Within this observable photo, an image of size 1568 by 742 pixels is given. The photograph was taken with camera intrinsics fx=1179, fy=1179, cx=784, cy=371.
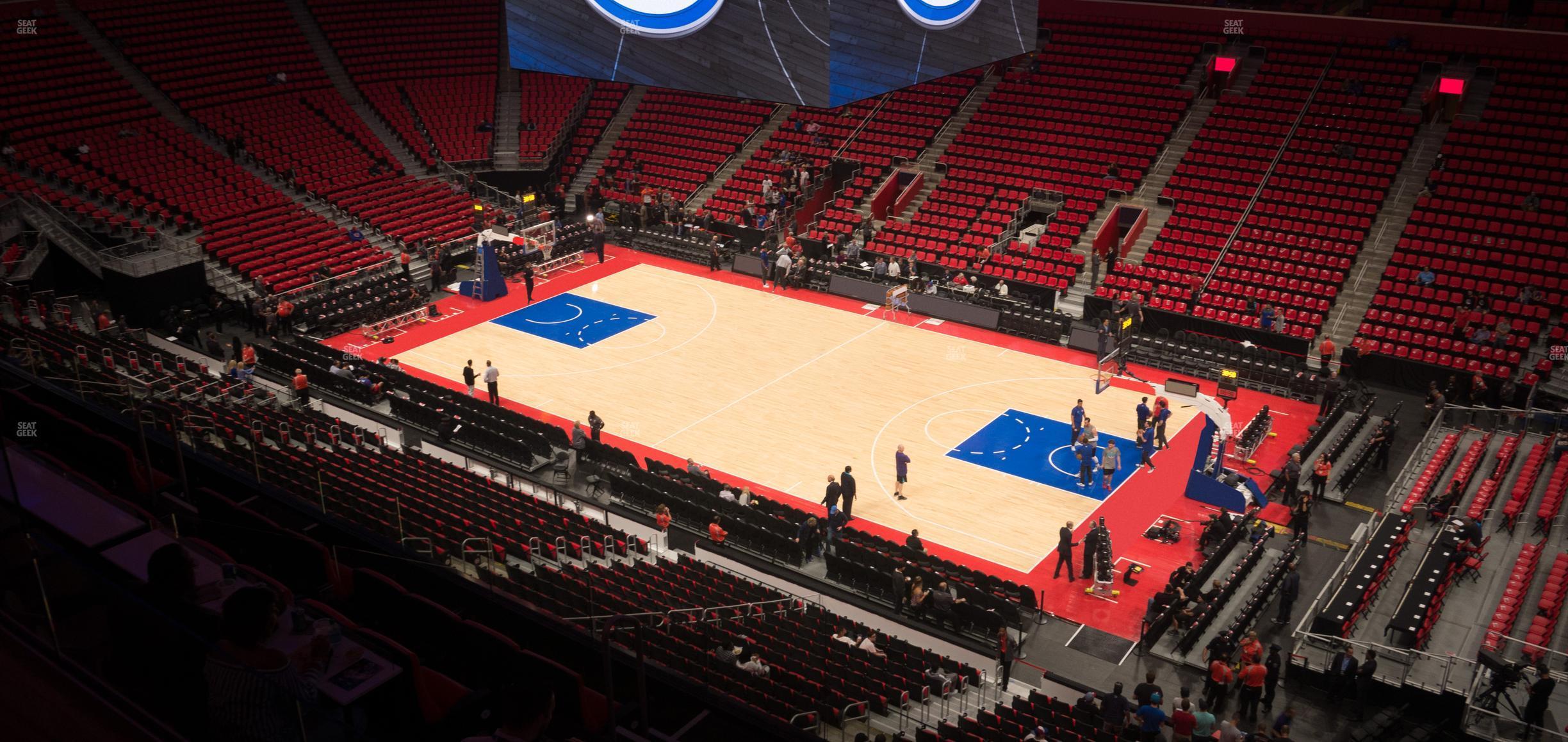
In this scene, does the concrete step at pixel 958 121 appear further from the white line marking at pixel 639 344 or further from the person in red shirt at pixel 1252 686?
the person in red shirt at pixel 1252 686

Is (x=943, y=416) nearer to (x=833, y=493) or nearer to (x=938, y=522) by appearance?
(x=938, y=522)

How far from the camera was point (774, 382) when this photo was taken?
1095 inches

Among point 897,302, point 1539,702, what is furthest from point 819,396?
point 1539,702

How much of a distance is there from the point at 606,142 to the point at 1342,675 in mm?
33369

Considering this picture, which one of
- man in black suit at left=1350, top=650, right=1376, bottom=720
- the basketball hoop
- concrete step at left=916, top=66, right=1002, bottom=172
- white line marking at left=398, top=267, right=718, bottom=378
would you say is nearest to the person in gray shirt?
man in black suit at left=1350, top=650, right=1376, bottom=720

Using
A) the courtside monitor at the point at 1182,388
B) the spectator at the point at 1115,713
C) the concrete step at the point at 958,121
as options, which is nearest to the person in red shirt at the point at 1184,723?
the spectator at the point at 1115,713

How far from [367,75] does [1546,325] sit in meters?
36.7

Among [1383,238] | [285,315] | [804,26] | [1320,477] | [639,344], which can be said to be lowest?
[285,315]

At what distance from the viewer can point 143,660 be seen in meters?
6.36

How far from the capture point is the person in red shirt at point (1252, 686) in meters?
16.0

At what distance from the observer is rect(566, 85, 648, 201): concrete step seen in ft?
138

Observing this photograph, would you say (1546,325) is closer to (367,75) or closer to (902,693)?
(902,693)

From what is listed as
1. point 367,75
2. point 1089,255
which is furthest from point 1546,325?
point 367,75

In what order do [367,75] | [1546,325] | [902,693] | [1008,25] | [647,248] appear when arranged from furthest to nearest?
[367,75], [647,248], [1546,325], [902,693], [1008,25]
